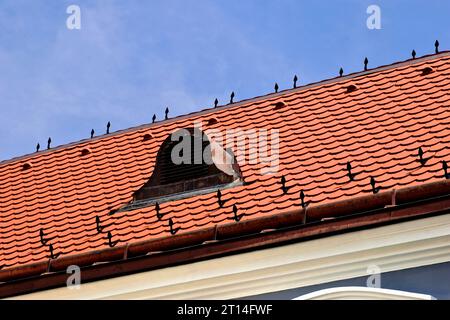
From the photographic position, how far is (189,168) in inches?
459

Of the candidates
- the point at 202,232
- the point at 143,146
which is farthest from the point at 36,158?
the point at 202,232

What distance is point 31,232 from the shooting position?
1187 cm

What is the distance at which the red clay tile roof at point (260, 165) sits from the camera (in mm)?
10273

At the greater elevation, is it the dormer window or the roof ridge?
the roof ridge

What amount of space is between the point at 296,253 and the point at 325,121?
2.55 m

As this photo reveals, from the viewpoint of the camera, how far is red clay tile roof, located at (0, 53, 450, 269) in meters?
10.3

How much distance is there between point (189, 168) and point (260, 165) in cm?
73

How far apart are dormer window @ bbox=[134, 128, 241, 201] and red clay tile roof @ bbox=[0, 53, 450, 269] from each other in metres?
0.18

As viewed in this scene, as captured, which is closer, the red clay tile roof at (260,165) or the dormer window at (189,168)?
the red clay tile roof at (260,165)

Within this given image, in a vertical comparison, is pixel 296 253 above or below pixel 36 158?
below

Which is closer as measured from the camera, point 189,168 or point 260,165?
point 260,165

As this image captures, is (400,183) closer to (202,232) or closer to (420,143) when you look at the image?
(420,143)

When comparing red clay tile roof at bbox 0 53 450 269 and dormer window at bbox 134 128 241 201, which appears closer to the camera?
red clay tile roof at bbox 0 53 450 269

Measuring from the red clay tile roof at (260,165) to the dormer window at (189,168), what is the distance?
0.18m
